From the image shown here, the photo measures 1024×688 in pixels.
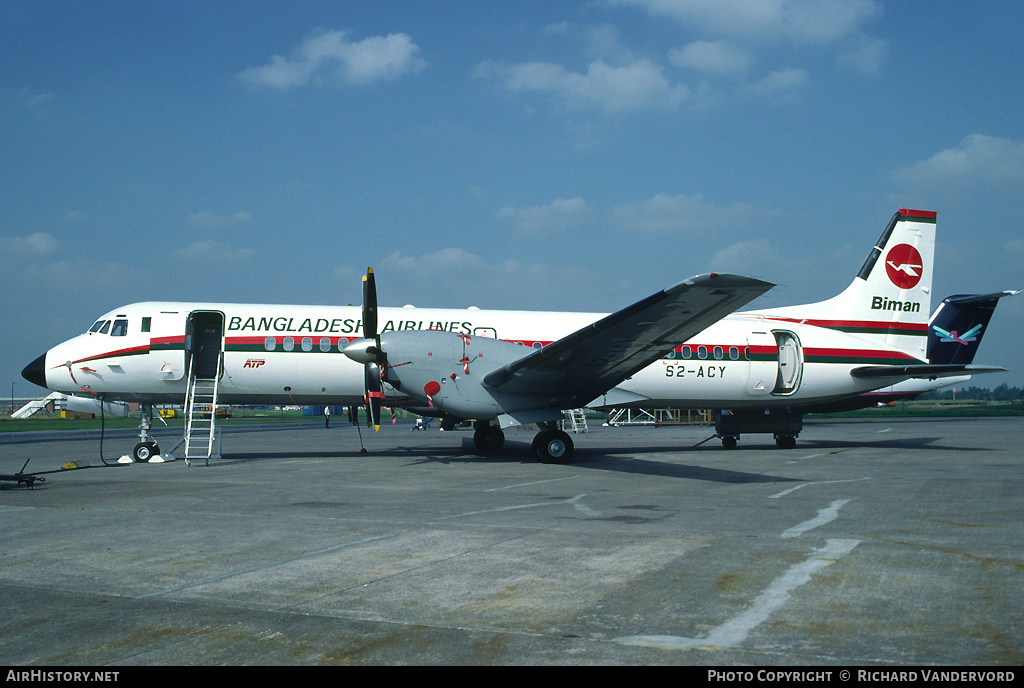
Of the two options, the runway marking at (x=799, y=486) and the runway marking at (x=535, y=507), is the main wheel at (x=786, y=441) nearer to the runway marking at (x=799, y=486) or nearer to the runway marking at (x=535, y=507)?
the runway marking at (x=799, y=486)

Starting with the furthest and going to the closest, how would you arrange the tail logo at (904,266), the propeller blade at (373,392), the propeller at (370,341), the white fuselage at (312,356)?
the tail logo at (904,266) < the white fuselage at (312,356) < the propeller blade at (373,392) < the propeller at (370,341)

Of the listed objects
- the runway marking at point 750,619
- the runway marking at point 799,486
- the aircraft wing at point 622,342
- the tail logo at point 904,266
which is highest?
the tail logo at point 904,266

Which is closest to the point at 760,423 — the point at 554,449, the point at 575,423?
the point at 554,449

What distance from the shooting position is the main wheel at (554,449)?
57.3ft

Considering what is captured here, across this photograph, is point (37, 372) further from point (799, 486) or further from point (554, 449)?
point (799, 486)

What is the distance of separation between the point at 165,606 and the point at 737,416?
1994 centimetres

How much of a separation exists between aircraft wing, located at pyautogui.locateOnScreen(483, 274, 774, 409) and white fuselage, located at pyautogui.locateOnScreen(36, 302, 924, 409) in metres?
2.47

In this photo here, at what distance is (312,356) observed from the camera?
19.0m

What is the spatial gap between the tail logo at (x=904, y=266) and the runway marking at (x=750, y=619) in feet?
61.7

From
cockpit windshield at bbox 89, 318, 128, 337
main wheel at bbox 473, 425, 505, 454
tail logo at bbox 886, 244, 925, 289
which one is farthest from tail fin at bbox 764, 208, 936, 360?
cockpit windshield at bbox 89, 318, 128, 337

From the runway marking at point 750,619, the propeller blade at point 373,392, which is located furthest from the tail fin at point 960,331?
the runway marking at point 750,619

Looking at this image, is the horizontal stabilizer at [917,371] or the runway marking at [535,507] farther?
the horizontal stabilizer at [917,371]

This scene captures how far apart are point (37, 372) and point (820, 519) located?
63.5ft
